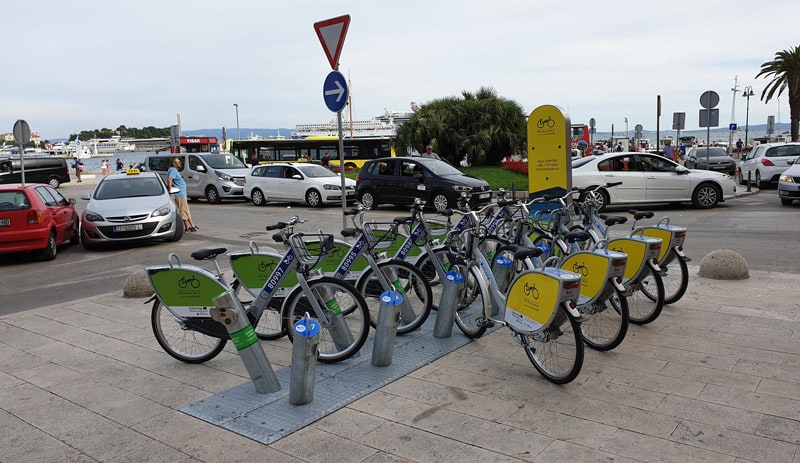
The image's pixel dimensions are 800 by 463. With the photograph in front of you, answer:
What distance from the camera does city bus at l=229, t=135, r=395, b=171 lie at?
124ft

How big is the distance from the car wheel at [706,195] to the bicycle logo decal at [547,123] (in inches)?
372

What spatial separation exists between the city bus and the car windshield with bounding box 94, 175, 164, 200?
2354 centimetres

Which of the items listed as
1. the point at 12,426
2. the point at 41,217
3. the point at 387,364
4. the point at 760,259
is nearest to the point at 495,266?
the point at 387,364

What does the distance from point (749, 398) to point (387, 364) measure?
97.2 inches

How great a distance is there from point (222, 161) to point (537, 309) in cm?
2127

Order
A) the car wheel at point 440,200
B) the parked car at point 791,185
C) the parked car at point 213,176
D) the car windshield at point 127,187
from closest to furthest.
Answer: the car windshield at point 127,187 < the parked car at point 791,185 < the car wheel at point 440,200 < the parked car at point 213,176

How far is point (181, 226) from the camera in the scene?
13.0 metres

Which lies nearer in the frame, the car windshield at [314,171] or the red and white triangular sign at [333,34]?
the red and white triangular sign at [333,34]

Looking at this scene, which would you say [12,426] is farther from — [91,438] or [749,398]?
[749,398]

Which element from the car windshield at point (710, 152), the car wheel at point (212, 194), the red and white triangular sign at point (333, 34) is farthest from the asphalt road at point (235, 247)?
the car windshield at point (710, 152)

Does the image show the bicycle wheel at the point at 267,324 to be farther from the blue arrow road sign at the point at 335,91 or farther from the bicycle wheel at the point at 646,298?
the bicycle wheel at the point at 646,298

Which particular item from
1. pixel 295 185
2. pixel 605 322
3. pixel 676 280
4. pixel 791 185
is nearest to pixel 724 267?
pixel 676 280

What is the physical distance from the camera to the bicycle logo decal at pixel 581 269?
4.85 metres

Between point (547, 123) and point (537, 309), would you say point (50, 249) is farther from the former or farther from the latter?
point (537, 309)
